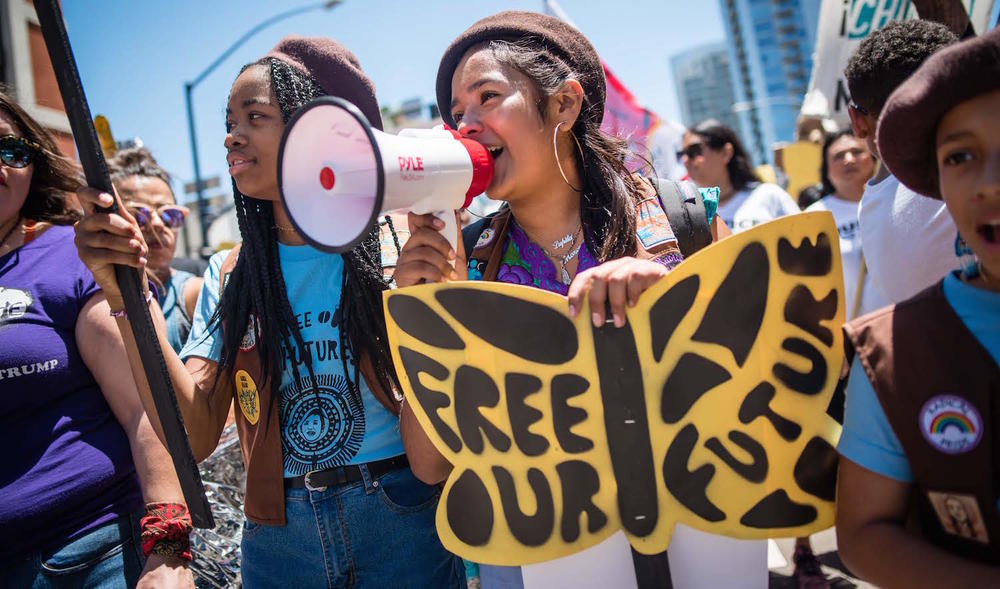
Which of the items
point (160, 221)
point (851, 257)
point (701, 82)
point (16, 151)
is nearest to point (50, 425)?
point (16, 151)

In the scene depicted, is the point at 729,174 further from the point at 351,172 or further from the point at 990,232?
the point at 351,172

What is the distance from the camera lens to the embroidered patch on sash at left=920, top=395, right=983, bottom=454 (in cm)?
101

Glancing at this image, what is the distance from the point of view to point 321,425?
1.73 meters

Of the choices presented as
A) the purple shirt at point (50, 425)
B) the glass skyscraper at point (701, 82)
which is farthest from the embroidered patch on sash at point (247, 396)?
the glass skyscraper at point (701, 82)

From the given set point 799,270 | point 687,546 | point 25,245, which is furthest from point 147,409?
point 799,270

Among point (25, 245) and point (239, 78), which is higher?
point (239, 78)

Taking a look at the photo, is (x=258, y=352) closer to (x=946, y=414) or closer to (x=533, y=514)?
(x=533, y=514)

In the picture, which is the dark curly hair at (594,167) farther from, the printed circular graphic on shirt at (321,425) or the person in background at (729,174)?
the person in background at (729,174)

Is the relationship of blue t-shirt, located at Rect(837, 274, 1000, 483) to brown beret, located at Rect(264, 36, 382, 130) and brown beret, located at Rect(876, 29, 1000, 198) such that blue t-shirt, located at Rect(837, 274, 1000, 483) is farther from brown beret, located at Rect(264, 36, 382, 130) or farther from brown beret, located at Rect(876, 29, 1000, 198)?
brown beret, located at Rect(264, 36, 382, 130)

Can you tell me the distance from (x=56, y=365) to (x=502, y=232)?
1151 mm

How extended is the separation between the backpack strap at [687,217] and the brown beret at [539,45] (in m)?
0.34

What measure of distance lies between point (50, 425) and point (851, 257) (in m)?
3.57

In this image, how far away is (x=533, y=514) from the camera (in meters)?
1.20

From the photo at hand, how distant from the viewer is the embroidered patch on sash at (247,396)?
1.77 metres
